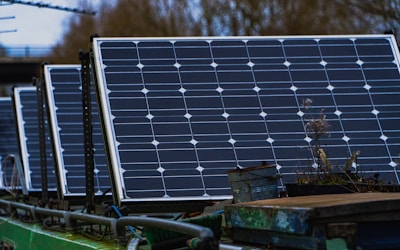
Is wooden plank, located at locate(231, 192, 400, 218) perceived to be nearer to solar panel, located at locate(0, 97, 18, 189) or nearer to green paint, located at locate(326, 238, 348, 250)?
green paint, located at locate(326, 238, 348, 250)

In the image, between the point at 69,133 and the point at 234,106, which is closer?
the point at 234,106

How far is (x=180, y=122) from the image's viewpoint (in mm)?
9445

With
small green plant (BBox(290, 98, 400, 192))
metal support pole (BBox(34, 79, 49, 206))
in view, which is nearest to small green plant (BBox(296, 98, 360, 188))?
small green plant (BBox(290, 98, 400, 192))

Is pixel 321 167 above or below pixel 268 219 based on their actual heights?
above

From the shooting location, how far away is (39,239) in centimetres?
985

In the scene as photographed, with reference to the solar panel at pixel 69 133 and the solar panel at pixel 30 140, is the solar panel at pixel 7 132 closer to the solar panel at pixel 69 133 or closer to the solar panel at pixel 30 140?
the solar panel at pixel 30 140

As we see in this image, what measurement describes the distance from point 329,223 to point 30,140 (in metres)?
11.3

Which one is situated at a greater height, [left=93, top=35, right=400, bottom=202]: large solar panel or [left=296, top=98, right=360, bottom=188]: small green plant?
[left=93, top=35, right=400, bottom=202]: large solar panel

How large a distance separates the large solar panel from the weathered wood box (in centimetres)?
296

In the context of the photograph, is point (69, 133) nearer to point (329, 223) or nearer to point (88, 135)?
point (88, 135)

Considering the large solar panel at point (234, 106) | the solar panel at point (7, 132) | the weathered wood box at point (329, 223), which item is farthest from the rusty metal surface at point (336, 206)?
the solar panel at point (7, 132)

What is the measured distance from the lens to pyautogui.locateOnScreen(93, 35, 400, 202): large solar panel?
9.03m

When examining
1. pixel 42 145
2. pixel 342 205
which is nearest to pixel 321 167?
pixel 342 205

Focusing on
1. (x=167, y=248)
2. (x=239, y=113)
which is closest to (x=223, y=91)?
(x=239, y=113)
